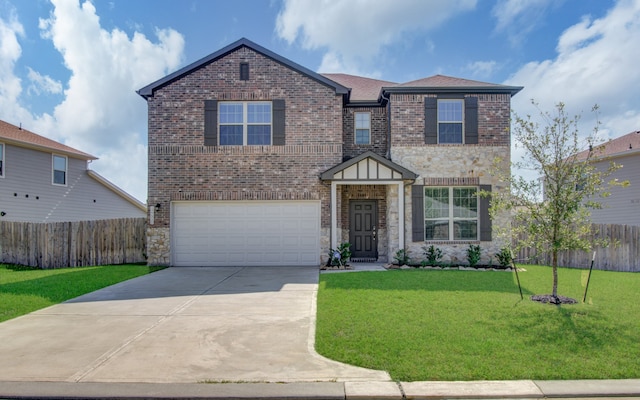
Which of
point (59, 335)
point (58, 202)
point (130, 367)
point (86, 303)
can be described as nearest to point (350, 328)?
point (130, 367)

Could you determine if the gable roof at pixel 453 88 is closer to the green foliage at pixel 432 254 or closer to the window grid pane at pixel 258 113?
the window grid pane at pixel 258 113

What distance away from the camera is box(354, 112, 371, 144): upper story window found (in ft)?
50.4

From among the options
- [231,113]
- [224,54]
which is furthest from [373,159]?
[224,54]

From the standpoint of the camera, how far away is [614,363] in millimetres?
5059

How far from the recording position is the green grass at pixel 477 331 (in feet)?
16.0

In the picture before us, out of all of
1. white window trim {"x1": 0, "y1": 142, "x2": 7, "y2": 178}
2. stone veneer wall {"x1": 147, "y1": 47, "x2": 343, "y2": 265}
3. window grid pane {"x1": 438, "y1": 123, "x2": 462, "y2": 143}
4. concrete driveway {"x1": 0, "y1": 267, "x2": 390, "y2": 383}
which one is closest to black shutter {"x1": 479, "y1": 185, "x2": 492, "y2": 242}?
window grid pane {"x1": 438, "y1": 123, "x2": 462, "y2": 143}

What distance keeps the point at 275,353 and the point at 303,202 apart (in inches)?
357

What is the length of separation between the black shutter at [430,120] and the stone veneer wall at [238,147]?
2.84 m

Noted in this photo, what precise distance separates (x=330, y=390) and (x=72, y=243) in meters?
13.8

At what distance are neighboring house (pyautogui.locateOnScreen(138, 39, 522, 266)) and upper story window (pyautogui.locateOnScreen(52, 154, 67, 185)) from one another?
9.61 meters

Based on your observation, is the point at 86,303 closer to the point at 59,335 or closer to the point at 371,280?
the point at 59,335

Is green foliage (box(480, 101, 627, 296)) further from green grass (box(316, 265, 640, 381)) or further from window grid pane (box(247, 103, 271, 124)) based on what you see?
window grid pane (box(247, 103, 271, 124))

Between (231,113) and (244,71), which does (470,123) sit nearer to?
(244,71)

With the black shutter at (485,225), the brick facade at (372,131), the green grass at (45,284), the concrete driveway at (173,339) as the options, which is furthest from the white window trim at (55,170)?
the black shutter at (485,225)
